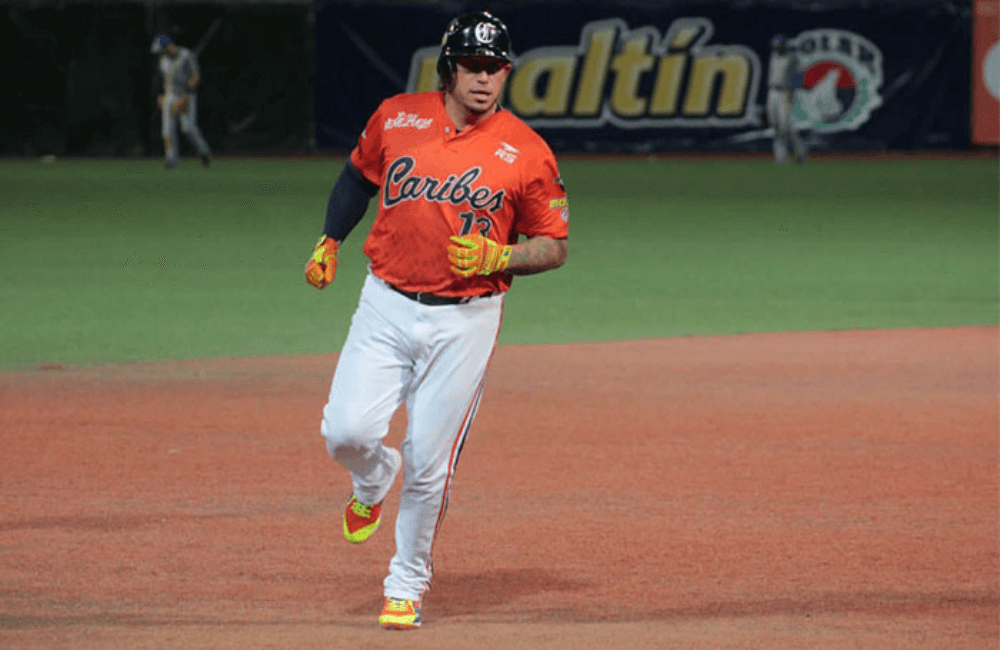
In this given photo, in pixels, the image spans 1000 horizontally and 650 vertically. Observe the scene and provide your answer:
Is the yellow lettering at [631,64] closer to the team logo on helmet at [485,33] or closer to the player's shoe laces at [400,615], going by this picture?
the team logo on helmet at [485,33]

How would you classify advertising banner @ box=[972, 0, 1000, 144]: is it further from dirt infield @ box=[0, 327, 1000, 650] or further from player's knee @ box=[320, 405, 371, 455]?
player's knee @ box=[320, 405, 371, 455]

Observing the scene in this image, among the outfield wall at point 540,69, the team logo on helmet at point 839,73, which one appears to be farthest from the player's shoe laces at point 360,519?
the team logo on helmet at point 839,73

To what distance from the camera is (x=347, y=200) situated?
21.2 feet

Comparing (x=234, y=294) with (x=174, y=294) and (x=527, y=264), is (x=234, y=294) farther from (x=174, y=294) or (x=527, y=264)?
(x=527, y=264)

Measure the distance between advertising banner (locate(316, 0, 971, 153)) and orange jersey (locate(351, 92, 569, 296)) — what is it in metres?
28.2

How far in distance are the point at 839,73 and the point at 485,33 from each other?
29.5 m

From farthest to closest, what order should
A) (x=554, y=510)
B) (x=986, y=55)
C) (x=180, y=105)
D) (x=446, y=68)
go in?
(x=986, y=55)
(x=180, y=105)
(x=554, y=510)
(x=446, y=68)

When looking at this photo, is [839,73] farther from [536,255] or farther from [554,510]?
[536,255]

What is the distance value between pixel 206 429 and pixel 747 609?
13.4ft

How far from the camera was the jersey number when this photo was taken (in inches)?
237

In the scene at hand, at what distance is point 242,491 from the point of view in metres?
8.07

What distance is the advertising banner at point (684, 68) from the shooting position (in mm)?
34406

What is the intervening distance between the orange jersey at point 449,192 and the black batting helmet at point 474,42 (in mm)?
197

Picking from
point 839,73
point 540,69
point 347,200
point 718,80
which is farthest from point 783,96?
point 347,200
